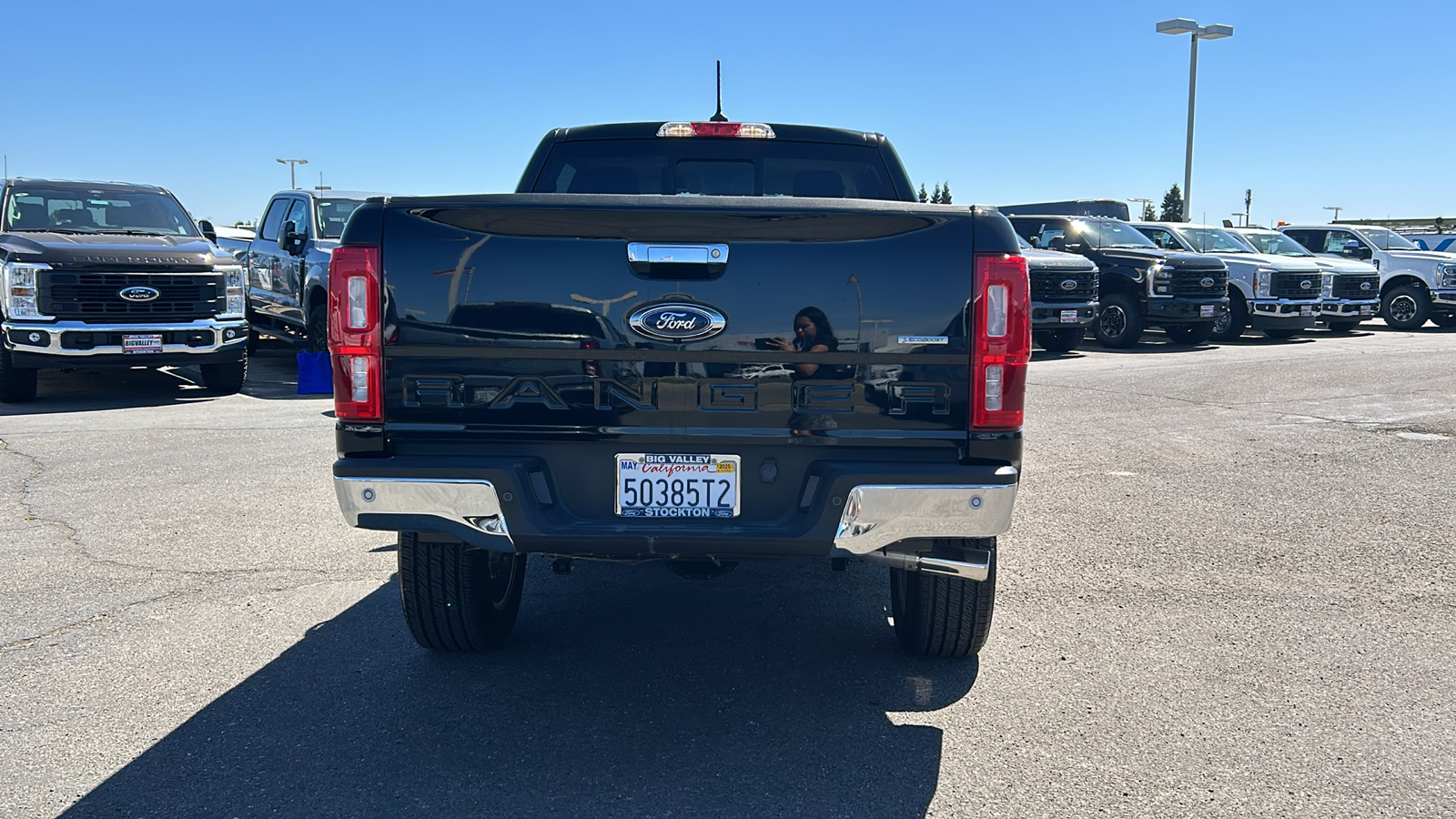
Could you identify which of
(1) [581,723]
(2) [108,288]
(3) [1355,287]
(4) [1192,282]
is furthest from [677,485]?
(3) [1355,287]

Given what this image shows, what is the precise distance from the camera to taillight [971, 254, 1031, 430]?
3463mm

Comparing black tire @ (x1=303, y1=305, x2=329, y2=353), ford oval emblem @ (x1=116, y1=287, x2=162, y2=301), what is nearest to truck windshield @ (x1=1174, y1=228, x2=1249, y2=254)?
black tire @ (x1=303, y1=305, x2=329, y2=353)

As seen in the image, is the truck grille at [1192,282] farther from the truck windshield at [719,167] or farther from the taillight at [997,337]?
the taillight at [997,337]

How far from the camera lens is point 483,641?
4.31 meters

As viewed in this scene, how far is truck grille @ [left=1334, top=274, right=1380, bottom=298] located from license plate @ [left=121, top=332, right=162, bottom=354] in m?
19.0

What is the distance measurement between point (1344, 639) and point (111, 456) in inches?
308

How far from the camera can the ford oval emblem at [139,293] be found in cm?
1130

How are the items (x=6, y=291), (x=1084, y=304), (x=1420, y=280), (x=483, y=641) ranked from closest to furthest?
(x=483, y=641) → (x=6, y=291) → (x=1084, y=304) → (x=1420, y=280)

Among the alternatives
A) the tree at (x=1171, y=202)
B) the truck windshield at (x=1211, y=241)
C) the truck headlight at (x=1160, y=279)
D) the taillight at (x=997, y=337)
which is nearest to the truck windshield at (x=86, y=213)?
the taillight at (x=997, y=337)

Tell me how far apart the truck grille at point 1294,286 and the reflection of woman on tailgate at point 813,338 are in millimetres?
18769

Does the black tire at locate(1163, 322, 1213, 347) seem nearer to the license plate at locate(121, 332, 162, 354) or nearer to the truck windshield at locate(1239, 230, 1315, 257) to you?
the truck windshield at locate(1239, 230, 1315, 257)

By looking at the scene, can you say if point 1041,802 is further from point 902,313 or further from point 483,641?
point 483,641

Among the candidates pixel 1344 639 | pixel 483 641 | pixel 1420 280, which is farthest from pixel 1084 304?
pixel 483 641

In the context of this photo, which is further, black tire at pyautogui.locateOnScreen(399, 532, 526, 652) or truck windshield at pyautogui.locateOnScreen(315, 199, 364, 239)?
truck windshield at pyautogui.locateOnScreen(315, 199, 364, 239)
